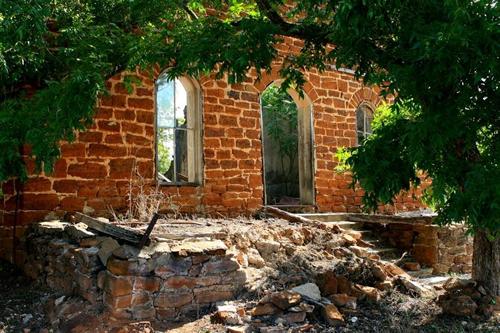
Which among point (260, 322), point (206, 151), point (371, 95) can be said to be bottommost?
point (260, 322)

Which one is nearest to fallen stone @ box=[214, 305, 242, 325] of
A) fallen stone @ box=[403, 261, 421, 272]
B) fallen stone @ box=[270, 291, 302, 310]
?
fallen stone @ box=[270, 291, 302, 310]

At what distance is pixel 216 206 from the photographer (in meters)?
8.79

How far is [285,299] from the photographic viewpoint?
16.7ft

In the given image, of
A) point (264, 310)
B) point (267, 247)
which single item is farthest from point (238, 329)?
point (267, 247)

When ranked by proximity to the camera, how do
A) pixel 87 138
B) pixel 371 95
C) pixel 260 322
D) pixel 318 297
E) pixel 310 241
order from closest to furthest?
pixel 260 322 → pixel 318 297 → pixel 310 241 → pixel 87 138 → pixel 371 95

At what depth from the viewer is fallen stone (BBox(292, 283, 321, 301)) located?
17.5ft

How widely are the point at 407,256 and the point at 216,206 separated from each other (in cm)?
342

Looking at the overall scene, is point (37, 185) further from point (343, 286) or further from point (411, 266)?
point (411, 266)

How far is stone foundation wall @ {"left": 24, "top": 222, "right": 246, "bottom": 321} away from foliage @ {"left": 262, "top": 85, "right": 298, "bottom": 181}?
27.7ft

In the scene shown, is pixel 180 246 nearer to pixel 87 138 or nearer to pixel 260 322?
pixel 260 322

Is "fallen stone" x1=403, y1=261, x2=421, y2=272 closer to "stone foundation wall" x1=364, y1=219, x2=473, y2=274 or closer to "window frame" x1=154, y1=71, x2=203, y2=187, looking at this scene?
"stone foundation wall" x1=364, y1=219, x2=473, y2=274

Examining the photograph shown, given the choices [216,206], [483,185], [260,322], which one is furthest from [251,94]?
[483,185]

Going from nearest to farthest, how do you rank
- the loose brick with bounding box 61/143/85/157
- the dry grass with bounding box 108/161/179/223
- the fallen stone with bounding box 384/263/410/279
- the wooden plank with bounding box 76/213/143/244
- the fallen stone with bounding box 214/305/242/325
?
the fallen stone with bounding box 214/305/242/325 < the wooden plank with bounding box 76/213/143/244 < the fallen stone with bounding box 384/263/410/279 < the dry grass with bounding box 108/161/179/223 < the loose brick with bounding box 61/143/85/157

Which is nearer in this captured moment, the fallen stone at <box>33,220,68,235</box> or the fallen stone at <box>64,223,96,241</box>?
the fallen stone at <box>64,223,96,241</box>
